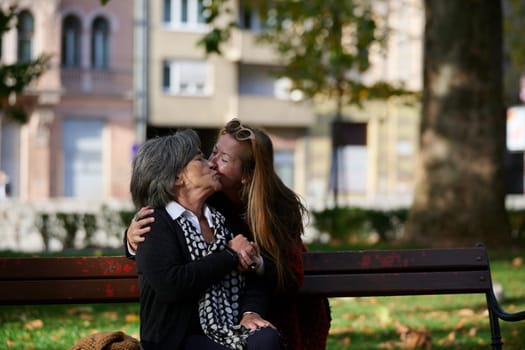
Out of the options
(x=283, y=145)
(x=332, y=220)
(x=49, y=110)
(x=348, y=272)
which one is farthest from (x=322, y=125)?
(x=348, y=272)

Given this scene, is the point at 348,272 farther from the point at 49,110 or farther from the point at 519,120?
the point at 49,110

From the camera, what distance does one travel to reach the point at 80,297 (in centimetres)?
463

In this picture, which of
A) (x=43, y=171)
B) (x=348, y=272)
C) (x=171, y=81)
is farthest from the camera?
(x=171, y=81)

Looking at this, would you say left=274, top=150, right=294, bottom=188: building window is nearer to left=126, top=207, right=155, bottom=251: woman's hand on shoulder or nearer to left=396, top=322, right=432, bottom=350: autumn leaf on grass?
left=396, top=322, right=432, bottom=350: autumn leaf on grass

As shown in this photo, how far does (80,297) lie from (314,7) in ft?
48.1

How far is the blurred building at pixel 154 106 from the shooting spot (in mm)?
36219

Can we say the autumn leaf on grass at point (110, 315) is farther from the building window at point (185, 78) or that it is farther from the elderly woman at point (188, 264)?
the building window at point (185, 78)

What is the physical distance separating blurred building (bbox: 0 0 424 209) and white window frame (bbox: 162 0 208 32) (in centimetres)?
5

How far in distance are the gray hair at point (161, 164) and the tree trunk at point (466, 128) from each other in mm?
10505

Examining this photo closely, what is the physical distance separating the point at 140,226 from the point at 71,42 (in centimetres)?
3495

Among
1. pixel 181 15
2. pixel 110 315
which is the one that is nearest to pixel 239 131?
pixel 110 315

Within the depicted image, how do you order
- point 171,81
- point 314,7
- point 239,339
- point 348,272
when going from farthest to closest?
point 171,81, point 314,7, point 348,272, point 239,339

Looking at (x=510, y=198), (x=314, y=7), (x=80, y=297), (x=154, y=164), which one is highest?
(x=314, y=7)

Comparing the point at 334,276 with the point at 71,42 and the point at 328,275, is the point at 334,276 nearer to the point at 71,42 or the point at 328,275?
the point at 328,275
